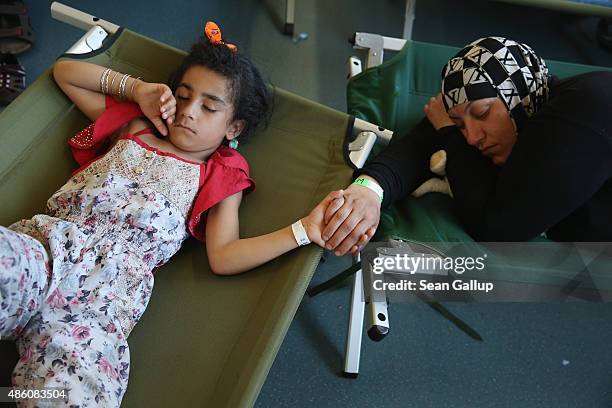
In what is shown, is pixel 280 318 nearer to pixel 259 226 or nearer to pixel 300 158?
pixel 259 226

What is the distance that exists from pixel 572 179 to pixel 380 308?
51cm

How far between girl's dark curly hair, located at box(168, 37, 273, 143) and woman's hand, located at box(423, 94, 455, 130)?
1.40ft

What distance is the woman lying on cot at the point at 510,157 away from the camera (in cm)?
115

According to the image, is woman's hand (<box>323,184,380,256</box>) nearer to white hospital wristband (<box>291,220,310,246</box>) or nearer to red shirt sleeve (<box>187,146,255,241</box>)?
white hospital wristband (<box>291,220,310,246</box>)

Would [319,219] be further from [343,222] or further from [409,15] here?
[409,15]

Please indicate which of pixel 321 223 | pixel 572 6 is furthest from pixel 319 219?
pixel 572 6

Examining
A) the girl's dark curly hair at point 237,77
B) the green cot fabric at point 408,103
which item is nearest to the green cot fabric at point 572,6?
the green cot fabric at point 408,103

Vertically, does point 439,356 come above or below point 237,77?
below

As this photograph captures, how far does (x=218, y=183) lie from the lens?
135 centimetres

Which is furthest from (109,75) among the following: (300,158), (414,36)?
(414,36)

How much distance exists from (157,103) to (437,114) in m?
0.71

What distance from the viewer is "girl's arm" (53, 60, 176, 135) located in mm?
1377

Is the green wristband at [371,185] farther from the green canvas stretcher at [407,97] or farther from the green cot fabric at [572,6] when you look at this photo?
the green cot fabric at [572,6]

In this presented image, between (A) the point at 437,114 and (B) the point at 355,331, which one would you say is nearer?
(A) the point at 437,114
